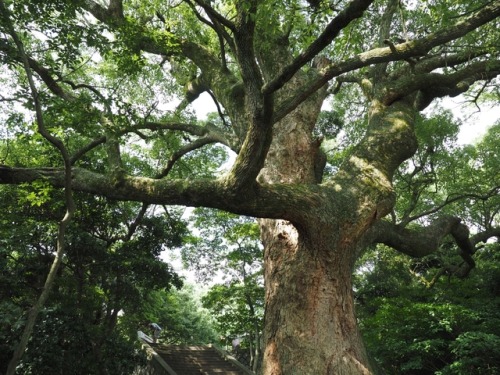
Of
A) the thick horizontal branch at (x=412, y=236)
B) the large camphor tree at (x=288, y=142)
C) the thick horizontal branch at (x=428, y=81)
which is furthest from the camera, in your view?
the thick horizontal branch at (x=428, y=81)

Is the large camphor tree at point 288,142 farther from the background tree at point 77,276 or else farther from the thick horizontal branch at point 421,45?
the background tree at point 77,276

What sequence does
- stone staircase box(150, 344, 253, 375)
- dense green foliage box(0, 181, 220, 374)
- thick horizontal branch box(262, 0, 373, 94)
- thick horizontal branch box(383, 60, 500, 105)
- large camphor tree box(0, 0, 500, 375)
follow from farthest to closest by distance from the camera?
stone staircase box(150, 344, 253, 375) → dense green foliage box(0, 181, 220, 374) → thick horizontal branch box(383, 60, 500, 105) → large camphor tree box(0, 0, 500, 375) → thick horizontal branch box(262, 0, 373, 94)

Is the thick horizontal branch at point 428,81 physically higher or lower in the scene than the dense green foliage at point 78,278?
higher

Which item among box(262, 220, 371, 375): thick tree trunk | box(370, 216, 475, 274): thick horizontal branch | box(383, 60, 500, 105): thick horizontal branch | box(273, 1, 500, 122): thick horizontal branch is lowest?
box(262, 220, 371, 375): thick tree trunk

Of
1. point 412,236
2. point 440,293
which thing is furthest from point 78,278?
point 440,293

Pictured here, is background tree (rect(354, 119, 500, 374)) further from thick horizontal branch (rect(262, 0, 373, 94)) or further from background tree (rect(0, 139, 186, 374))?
background tree (rect(0, 139, 186, 374))

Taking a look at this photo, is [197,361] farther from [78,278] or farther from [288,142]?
[288,142]

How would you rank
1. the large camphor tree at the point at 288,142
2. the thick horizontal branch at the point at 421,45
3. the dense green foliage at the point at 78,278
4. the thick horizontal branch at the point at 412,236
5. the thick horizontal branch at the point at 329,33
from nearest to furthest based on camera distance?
the thick horizontal branch at the point at 329,33 → the large camphor tree at the point at 288,142 → the thick horizontal branch at the point at 421,45 → the thick horizontal branch at the point at 412,236 → the dense green foliage at the point at 78,278

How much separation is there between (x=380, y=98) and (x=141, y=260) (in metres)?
6.27

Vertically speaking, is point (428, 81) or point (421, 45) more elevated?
point (428, 81)

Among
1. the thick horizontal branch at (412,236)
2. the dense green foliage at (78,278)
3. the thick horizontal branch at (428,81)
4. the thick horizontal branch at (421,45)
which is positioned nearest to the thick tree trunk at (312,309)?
the thick horizontal branch at (412,236)

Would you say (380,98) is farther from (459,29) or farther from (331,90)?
(331,90)

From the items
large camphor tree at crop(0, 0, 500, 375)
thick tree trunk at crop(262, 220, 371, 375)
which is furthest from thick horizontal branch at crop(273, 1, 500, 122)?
thick tree trunk at crop(262, 220, 371, 375)

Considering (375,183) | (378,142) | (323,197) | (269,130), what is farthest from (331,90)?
(269,130)
